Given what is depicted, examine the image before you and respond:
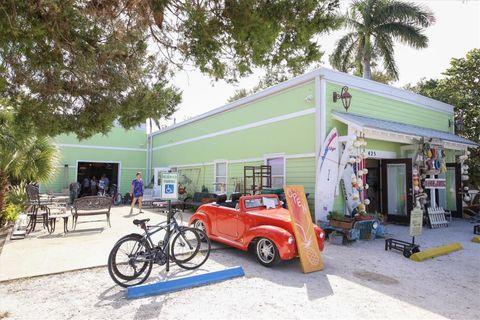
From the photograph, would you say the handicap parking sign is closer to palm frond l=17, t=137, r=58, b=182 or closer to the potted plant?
the potted plant

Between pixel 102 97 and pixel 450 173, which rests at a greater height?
pixel 102 97

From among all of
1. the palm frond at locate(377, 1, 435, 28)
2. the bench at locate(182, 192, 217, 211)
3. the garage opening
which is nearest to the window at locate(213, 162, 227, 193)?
the bench at locate(182, 192, 217, 211)

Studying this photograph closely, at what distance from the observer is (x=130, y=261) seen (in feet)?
15.1

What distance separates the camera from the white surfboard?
8781mm

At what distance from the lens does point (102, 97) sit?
19.7ft

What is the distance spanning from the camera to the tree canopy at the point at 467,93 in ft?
48.7

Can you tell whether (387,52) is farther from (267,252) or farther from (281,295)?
(281,295)

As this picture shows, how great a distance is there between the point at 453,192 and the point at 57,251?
13.4 meters

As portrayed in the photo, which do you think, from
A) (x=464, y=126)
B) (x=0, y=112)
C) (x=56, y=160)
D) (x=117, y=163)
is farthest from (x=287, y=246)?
(x=117, y=163)

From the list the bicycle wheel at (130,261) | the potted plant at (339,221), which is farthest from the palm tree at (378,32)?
the bicycle wheel at (130,261)

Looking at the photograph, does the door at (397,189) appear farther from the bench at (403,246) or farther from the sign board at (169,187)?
the sign board at (169,187)

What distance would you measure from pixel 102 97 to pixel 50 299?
3654 mm

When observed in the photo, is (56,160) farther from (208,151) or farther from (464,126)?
(464,126)

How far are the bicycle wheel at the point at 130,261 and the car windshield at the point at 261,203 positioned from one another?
7.65 ft
